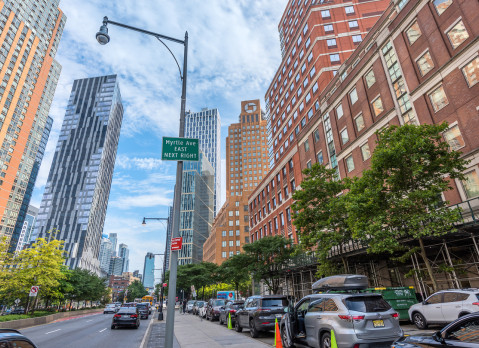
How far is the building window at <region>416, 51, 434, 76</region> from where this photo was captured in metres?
20.4

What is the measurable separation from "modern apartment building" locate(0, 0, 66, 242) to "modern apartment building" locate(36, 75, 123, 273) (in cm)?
3635

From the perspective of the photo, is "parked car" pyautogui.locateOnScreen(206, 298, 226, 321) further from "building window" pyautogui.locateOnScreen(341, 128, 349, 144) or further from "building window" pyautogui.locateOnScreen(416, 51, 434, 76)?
"building window" pyautogui.locateOnScreen(416, 51, 434, 76)

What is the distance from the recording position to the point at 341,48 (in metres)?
41.4

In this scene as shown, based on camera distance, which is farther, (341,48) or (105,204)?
(105,204)

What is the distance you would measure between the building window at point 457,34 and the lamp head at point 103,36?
21.0 m

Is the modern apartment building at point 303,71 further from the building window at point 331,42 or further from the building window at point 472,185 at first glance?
the building window at point 472,185

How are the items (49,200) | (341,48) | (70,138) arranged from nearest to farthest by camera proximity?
(341,48) → (49,200) → (70,138)

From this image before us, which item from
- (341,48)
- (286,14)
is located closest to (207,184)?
(286,14)

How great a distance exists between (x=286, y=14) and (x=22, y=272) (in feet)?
199

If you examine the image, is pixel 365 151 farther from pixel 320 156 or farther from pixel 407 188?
pixel 407 188

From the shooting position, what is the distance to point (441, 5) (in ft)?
65.8

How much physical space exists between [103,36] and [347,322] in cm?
1118

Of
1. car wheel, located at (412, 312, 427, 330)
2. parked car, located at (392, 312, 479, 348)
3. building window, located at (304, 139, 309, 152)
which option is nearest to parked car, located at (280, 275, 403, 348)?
parked car, located at (392, 312, 479, 348)

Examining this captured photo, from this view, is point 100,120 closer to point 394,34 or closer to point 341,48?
point 341,48
